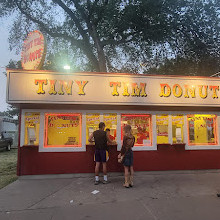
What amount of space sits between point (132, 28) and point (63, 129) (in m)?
10.3

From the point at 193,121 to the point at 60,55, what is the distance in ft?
39.3

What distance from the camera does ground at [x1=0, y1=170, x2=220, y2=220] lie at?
13.9 feet

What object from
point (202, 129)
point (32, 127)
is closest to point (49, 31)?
point (32, 127)

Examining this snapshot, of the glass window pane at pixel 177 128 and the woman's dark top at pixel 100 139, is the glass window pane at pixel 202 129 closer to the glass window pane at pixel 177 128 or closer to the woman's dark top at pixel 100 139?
the glass window pane at pixel 177 128

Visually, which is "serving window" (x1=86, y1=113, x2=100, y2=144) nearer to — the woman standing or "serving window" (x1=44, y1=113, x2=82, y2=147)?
"serving window" (x1=44, y1=113, x2=82, y2=147)

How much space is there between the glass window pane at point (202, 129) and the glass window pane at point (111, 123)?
3.03 m

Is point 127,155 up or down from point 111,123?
down

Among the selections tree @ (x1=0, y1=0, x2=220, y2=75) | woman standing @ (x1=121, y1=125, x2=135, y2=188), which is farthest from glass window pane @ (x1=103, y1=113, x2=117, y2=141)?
tree @ (x1=0, y1=0, x2=220, y2=75)

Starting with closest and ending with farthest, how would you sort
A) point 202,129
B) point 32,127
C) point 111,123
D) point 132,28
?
point 32,127, point 111,123, point 202,129, point 132,28

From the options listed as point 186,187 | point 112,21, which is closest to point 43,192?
point 186,187

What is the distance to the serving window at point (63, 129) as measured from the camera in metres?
7.71

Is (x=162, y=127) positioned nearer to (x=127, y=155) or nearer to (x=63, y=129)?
(x=127, y=155)

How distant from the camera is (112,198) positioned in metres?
5.22

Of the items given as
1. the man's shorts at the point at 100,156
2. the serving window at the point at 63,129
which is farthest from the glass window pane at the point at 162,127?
the serving window at the point at 63,129
